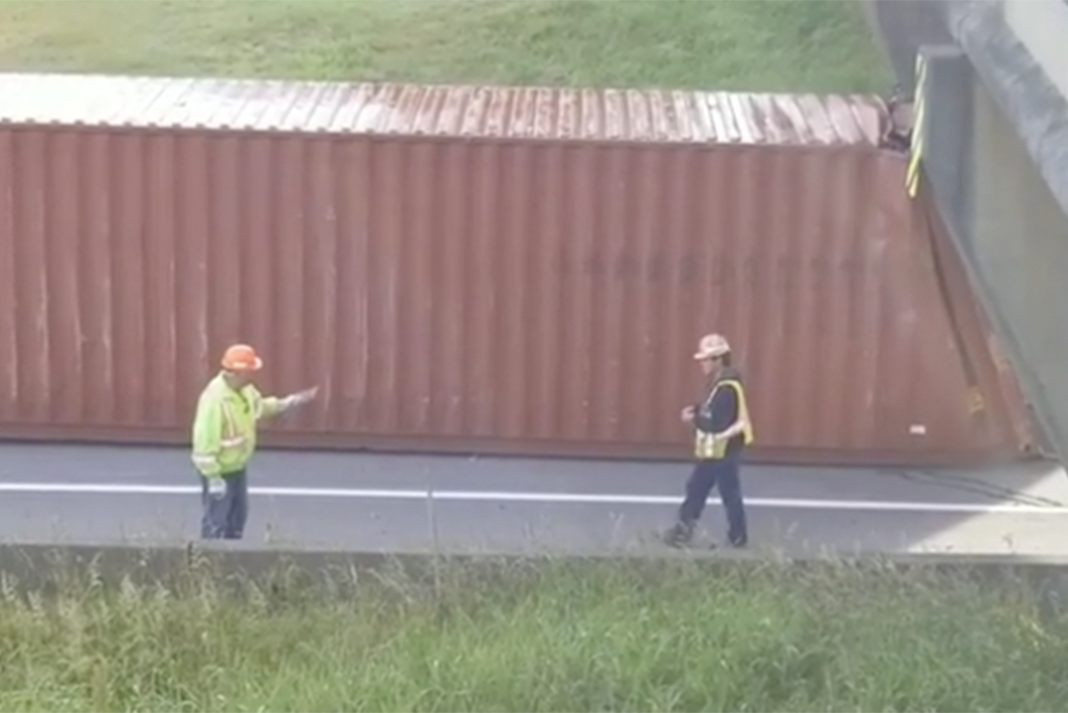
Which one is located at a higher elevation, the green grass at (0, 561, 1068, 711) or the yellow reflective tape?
the yellow reflective tape

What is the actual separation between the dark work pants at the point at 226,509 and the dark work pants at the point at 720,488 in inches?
99.0

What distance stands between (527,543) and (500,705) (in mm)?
3801

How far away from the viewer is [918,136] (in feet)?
39.9

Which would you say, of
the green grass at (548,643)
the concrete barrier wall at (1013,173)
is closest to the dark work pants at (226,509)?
the green grass at (548,643)

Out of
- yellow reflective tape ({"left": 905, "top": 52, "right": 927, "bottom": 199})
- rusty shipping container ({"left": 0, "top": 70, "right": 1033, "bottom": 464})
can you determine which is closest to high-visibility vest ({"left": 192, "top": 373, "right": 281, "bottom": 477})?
rusty shipping container ({"left": 0, "top": 70, "right": 1033, "bottom": 464})

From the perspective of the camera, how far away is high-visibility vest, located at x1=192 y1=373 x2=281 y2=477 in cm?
1015

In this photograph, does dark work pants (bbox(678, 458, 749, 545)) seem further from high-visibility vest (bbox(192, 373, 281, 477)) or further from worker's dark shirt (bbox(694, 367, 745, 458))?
high-visibility vest (bbox(192, 373, 281, 477))

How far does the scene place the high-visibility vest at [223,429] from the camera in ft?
33.3

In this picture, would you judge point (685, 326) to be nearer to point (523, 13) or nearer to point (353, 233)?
point (353, 233)

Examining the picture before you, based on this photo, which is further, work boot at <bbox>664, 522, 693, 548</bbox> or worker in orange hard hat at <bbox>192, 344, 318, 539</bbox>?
work boot at <bbox>664, 522, 693, 548</bbox>

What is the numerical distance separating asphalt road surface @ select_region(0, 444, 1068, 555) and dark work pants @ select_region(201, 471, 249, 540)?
0.47 metres

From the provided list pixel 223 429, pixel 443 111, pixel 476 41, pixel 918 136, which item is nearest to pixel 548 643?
pixel 223 429

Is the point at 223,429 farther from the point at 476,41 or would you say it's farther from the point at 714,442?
the point at 476,41

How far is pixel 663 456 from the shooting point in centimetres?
1273
